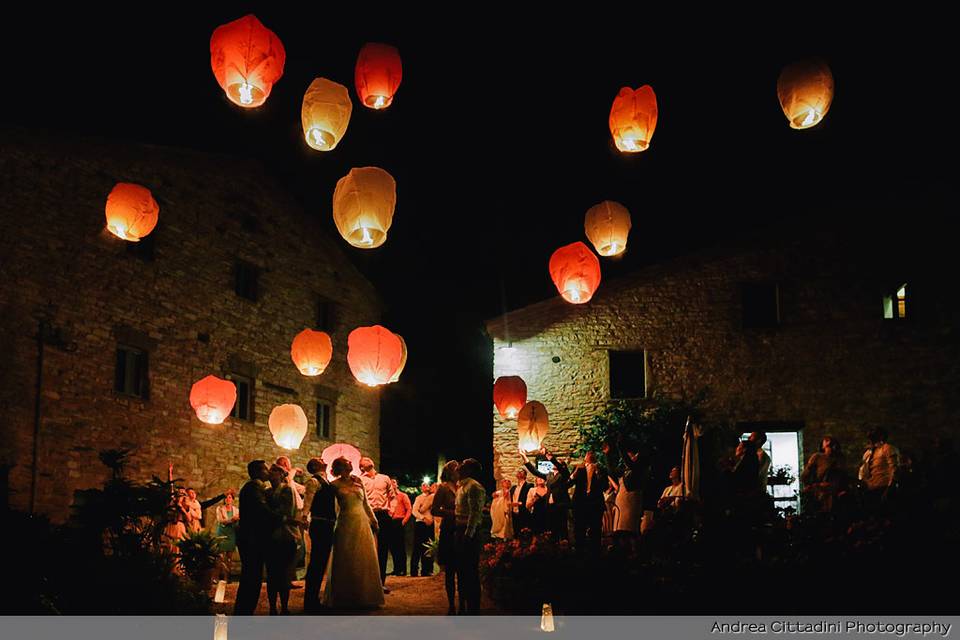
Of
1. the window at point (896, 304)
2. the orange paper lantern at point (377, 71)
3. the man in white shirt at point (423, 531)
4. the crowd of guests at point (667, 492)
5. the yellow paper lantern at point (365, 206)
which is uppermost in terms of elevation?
the orange paper lantern at point (377, 71)

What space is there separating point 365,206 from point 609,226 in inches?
169

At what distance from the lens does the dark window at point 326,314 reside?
21.4 metres

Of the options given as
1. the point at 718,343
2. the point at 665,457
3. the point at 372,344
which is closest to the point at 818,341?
the point at 718,343

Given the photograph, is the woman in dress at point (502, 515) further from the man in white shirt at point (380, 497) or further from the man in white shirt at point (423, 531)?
the man in white shirt at point (380, 497)

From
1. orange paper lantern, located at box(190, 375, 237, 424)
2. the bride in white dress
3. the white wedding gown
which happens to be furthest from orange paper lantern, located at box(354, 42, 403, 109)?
orange paper lantern, located at box(190, 375, 237, 424)

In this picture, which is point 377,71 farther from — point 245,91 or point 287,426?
point 287,426

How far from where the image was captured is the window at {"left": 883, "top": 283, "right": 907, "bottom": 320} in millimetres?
18380

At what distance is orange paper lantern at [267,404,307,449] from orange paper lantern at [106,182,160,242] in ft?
14.3

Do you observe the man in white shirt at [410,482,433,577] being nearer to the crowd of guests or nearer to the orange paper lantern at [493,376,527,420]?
Answer: the crowd of guests

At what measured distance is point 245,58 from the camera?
28.0ft

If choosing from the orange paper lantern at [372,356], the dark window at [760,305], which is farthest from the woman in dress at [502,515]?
the dark window at [760,305]

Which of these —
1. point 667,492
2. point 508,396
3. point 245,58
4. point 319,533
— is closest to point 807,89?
point 245,58

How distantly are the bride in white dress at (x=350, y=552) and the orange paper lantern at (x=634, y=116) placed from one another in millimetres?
4733
